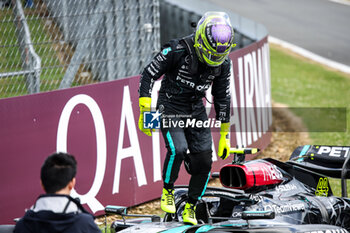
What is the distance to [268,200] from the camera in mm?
6086

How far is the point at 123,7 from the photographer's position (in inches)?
393

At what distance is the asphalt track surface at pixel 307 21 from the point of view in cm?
2234

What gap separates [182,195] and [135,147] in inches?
90.7

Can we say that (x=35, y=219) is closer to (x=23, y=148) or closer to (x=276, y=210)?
(x=276, y=210)

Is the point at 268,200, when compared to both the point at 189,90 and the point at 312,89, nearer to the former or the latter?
the point at 189,90

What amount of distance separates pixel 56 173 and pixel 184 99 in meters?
2.39

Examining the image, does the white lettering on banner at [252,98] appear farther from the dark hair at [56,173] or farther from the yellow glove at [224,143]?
the dark hair at [56,173]

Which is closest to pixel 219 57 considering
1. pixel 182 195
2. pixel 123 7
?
pixel 182 195

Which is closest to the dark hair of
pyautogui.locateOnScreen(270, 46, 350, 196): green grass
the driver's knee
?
the driver's knee

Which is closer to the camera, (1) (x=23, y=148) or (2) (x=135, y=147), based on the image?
(1) (x=23, y=148)

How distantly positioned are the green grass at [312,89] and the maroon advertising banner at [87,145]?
4.82 meters

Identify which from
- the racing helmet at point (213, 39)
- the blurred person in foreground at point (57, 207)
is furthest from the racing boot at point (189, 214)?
the blurred person in foreground at point (57, 207)

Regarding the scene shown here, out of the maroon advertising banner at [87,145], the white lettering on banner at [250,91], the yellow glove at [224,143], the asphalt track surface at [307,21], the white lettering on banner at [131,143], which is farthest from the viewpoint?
the asphalt track surface at [307,21]

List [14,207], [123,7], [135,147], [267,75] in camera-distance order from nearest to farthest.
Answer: [14,207] < [135,147] < [123,7] < [267,75]
